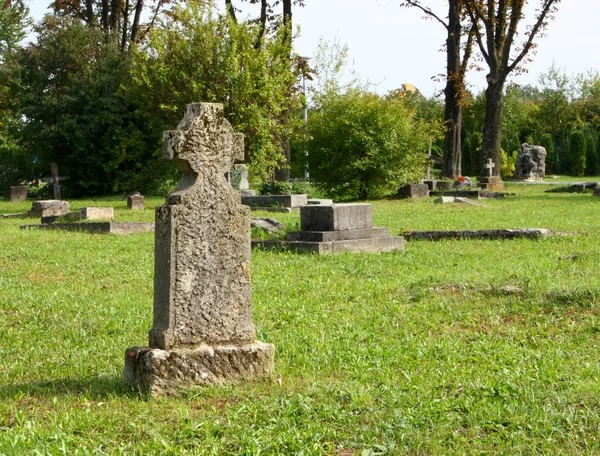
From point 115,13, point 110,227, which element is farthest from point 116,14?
point 110,227

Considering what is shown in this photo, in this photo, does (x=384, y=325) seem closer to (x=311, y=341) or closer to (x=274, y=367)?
(x=311, y=341)

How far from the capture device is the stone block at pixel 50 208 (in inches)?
878

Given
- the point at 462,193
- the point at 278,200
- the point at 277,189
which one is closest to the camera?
the point at 278,200

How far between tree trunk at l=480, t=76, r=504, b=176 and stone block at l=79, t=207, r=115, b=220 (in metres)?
18.3

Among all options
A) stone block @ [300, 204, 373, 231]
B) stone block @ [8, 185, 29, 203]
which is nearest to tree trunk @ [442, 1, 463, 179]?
stone block @ [8, 185, 29, 203]

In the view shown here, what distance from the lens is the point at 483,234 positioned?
14609mm

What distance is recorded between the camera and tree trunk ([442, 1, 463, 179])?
1357 inches

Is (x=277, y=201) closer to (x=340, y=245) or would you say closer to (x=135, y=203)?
(x=135, y=203)

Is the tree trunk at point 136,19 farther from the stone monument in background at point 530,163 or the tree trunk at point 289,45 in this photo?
the stone monument in background at point 530,163

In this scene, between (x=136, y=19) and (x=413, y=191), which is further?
(x=136, y=19)

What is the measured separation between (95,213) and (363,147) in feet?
36.6

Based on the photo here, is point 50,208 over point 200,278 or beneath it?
beneath

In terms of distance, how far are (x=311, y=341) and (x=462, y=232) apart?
27.8ft

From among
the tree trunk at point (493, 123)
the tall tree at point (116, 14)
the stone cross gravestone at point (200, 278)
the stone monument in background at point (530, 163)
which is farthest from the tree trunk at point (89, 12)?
the stone cross gravestone at point (200, 278)
